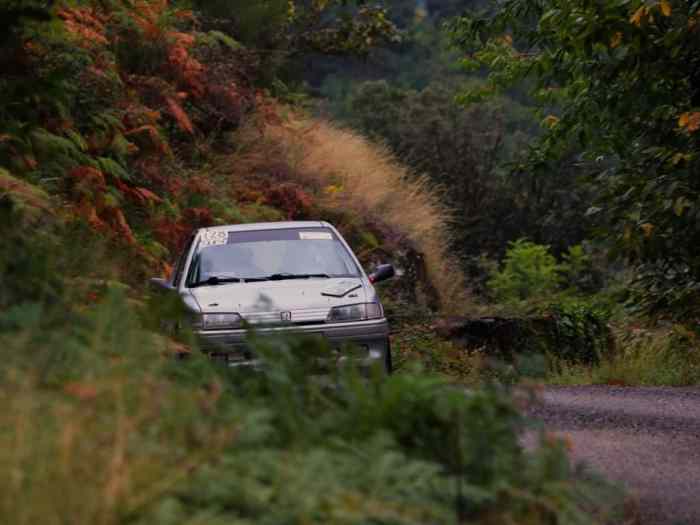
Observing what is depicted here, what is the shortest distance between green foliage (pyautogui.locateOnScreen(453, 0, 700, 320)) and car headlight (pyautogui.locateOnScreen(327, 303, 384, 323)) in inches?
95.3

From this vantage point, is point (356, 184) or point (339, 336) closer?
point (339, 336)

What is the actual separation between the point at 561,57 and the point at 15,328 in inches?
403

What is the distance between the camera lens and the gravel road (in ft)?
26.1

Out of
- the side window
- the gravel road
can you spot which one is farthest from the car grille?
the gravel road

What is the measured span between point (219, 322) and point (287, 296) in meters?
0.64

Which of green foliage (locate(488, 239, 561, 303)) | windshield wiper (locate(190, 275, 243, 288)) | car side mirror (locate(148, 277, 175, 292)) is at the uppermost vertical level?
green foliage (locate(488, 239, 561, 303))

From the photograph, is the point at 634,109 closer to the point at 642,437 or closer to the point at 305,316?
the point at 305,316

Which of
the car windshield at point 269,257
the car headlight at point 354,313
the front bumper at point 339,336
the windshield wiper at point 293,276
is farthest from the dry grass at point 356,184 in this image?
the front bumper at point 339,336

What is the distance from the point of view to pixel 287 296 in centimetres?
1280

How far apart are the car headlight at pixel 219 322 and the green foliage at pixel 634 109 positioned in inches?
140

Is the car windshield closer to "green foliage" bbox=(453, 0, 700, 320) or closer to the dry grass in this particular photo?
"green foliage" bbox=(453, 0, 700, 320)

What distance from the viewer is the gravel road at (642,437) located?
7949 millimetres

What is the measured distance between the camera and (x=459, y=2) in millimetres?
70375

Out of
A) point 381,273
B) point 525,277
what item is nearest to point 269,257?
point 381,273
